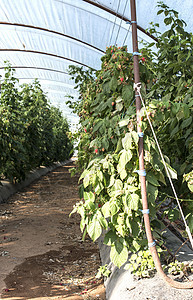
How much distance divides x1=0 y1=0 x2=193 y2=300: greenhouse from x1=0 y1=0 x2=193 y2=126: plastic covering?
0.12 ft

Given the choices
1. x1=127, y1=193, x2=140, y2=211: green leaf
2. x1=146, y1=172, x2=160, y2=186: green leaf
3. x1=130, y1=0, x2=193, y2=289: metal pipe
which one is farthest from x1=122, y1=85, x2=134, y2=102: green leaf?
x1=127, y1=193, x2=140, y2=211: green leaf

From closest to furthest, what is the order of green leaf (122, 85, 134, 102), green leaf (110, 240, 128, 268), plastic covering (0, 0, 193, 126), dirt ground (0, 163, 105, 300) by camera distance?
green leaf (110, 240, 128, 268), green leaf (122, 85, 134, 102), dirt ground (0, 163, 105, 300), plastic covering (0, 0, 193, 126)

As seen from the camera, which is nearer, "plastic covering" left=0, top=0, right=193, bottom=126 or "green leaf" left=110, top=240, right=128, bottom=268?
"green leaf" left=110, top=240, right=128, bottom=268

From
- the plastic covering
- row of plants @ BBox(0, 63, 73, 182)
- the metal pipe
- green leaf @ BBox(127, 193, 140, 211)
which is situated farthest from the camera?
row of plants @ BBox(0, 63, 73, 182)

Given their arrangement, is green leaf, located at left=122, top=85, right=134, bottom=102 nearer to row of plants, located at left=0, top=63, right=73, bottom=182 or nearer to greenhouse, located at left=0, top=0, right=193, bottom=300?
Answer: greenhouse, located at left=0, top=0, right=193, bottom=300

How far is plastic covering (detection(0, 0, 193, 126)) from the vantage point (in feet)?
18.9

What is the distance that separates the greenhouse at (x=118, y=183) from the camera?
2359 millimetres

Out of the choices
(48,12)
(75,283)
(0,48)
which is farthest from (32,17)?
(75,283)

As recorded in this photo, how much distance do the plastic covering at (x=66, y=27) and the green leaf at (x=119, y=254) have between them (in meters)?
2.77

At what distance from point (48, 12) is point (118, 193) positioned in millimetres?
6255

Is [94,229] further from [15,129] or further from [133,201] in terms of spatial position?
[15,129]

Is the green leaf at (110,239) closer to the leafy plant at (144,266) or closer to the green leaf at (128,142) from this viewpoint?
the leafy plant at (144,266)

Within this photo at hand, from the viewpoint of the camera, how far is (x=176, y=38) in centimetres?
330

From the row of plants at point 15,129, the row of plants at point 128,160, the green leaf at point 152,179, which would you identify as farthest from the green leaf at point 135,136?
the row of plants at point 15,129
